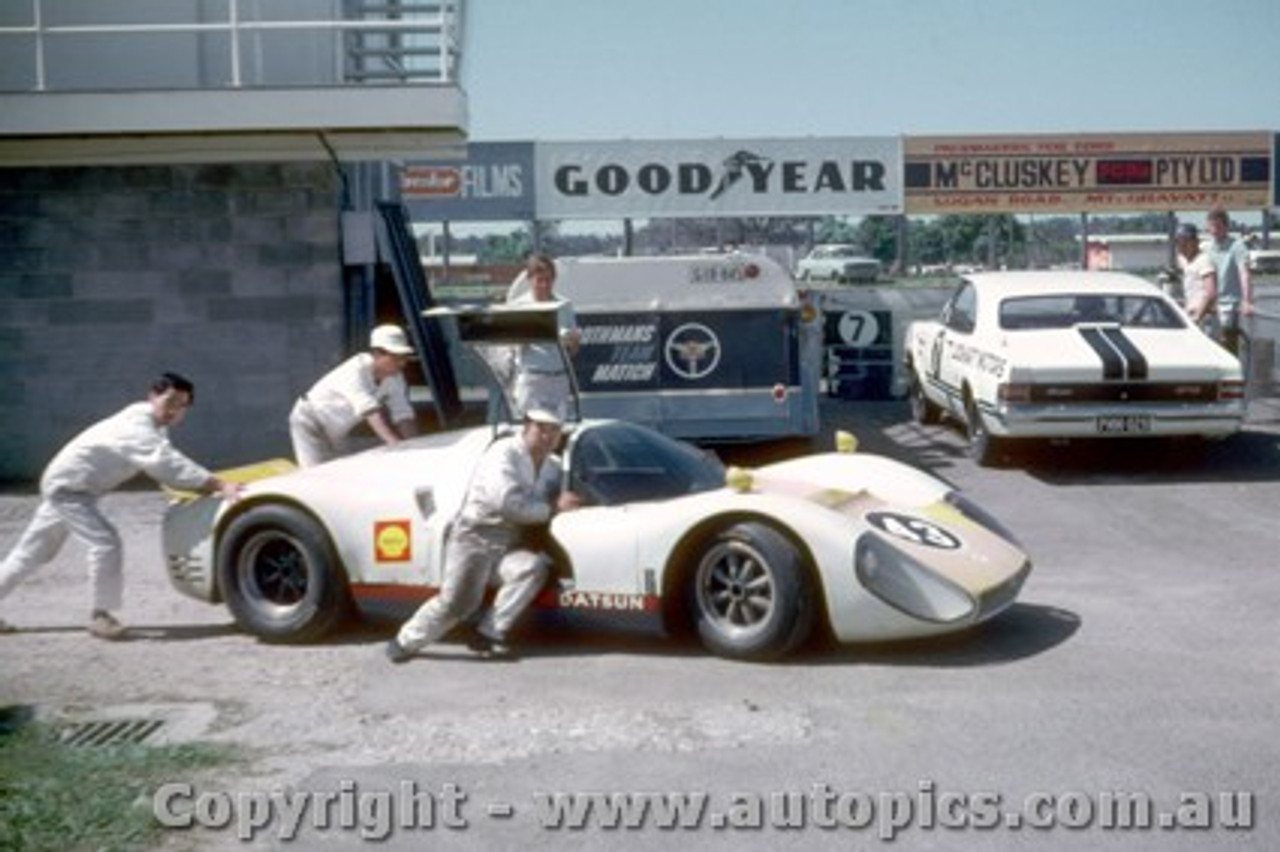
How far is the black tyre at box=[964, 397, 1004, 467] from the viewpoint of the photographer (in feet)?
44.9

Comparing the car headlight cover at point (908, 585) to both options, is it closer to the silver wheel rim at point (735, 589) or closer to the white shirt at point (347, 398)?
the silver wheel rim at point (735, 589)

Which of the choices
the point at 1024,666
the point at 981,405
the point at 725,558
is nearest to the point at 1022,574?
the point at 1024,666

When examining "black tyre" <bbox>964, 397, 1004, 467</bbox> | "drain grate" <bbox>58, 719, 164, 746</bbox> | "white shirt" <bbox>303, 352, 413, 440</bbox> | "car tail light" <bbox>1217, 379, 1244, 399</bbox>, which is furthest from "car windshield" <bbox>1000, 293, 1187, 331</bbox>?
"drain grate" <bbox>58, 719, 164, 746</bbox>

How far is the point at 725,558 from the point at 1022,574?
56.9 inches

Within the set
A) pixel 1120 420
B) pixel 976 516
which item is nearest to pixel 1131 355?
pixel 1120 420

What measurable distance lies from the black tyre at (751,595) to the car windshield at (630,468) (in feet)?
1.70

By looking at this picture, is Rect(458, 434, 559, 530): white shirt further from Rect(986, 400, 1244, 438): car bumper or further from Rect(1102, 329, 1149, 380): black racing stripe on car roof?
Rect(1102, 329, 1149, 380): black racing stripe on car roof

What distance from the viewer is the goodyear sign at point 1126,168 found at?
28234 mm

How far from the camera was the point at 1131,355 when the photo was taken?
12.8 meters

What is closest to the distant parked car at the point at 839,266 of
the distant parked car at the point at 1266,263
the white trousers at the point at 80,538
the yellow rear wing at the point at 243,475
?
the distant parked car at the point at 1266,263

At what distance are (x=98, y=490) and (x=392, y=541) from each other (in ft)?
5.60

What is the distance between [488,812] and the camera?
18.2 feet

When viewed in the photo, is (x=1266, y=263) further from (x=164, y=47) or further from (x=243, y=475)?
(x=243, y=475)

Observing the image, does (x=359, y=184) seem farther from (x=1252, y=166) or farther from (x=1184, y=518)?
(x=1252, y=166)
